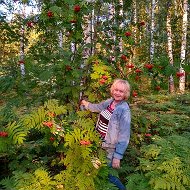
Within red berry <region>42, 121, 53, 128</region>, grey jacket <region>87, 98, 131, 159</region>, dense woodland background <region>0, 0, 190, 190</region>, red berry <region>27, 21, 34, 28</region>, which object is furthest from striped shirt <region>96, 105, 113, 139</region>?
red berry <region>27, 21, 34, 28</region>

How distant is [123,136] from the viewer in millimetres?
4305

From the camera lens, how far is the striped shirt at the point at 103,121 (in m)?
4.47

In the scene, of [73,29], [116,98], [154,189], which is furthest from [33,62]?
[154,189]

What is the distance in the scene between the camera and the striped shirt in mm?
4471

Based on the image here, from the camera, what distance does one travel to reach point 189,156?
15.1ft

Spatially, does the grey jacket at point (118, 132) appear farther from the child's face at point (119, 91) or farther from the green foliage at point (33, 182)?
the green foliage at point (33, 182)

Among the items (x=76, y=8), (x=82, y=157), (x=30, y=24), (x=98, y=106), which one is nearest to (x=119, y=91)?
(x=98, y=106)

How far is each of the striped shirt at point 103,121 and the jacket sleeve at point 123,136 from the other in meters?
0.23

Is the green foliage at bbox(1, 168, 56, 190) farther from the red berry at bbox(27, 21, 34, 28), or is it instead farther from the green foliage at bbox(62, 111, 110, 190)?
the red berry at bbox(27, 21, 34, 28)

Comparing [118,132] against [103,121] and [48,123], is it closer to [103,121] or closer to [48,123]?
[103,121]

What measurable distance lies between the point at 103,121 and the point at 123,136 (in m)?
0.41

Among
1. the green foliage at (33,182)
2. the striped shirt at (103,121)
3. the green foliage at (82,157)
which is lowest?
the green foliage at (33,182)

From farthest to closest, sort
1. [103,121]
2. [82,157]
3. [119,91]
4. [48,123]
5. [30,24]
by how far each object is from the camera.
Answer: [30,24] < [103,121] < [119,91] < [82,157] < [48,123]

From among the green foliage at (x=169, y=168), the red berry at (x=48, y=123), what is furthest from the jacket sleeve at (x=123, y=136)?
the red berry at (x=48, y=123)
